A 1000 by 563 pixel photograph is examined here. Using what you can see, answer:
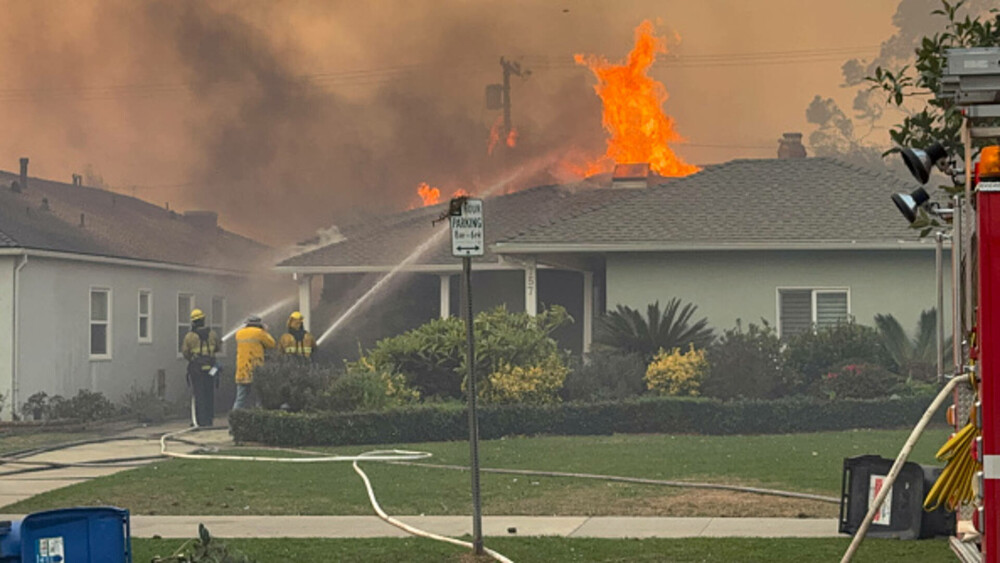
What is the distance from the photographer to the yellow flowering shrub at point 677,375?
71.8ft

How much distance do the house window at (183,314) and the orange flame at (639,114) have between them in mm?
10072

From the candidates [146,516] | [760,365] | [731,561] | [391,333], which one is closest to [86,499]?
[146,516]

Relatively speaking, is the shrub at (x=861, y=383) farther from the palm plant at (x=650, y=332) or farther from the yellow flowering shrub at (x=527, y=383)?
the yellow flowering shrub at (x=527, y=383)

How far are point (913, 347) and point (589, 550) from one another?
1388cm

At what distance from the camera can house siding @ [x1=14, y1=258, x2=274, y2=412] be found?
25.9 meters

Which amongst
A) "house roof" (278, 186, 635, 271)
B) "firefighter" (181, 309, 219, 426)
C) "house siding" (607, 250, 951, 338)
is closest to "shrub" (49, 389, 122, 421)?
"firefighter" (181, 309, 219, 426)

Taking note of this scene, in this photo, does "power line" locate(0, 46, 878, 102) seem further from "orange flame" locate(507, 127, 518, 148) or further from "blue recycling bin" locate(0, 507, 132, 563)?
"blue recycling bin" locate(0, 507, 132, 563)

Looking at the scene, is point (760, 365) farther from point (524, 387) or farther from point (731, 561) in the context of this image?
point (731, 561)

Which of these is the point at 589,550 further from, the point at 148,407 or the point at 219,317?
the point at 219,317

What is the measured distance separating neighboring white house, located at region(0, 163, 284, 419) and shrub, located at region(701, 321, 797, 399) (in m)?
12.0

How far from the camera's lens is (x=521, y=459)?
17141 millimetres

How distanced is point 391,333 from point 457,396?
8.20m

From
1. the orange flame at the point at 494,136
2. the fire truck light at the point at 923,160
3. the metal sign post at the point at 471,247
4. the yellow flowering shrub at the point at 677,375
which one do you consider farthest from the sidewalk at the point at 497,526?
the orange flame at the point at 494,136

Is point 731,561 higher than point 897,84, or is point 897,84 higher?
point 897,84
